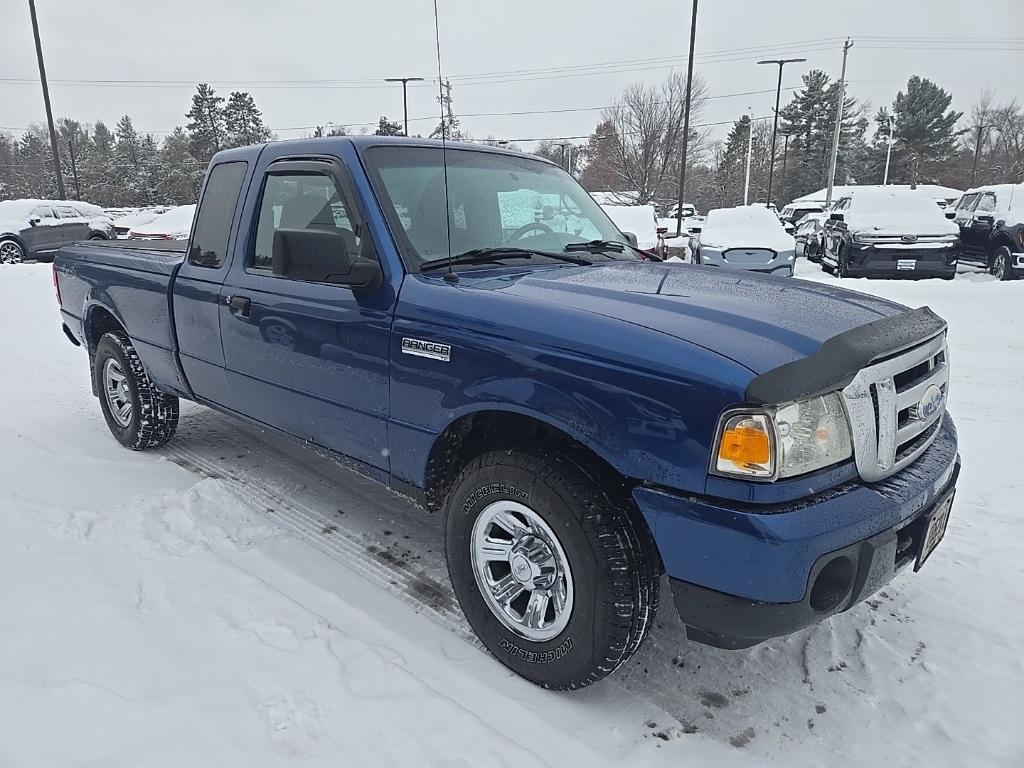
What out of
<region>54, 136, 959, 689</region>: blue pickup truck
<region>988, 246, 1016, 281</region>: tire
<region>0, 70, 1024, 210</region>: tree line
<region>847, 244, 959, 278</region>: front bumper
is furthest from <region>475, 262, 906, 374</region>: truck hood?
<region>0, 70, 1024, 210</region>: tree line

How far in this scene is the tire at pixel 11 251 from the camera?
1775 cm

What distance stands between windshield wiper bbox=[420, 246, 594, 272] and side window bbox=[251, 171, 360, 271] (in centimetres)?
36

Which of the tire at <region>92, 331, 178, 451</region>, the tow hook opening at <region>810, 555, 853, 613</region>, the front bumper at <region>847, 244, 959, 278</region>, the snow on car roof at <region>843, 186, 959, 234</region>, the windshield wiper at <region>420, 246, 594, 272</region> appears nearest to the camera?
the tow hook opening at <region>810, 555, 853, 613</region>

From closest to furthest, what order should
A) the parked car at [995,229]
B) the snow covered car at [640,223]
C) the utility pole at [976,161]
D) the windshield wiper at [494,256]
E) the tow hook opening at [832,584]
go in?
the tow hook opening at [832,584] → the windshield wiper at [494,256] → the parked car at [995,229] → the snow covered car at [640,223] → the utility pole at [976,161]

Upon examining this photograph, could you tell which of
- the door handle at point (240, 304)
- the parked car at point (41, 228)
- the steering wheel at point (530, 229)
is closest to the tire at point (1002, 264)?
the steering wheel at point (530, 229)

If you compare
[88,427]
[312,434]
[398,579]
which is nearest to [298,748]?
[398,579]

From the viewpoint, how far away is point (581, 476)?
87.4 inches

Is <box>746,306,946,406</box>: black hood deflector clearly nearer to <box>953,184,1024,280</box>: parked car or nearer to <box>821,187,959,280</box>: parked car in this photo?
<box>821,187,959,280</box>: parked car

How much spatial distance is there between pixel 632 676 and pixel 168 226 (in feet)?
53.6

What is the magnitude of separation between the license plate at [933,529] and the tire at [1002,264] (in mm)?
12933

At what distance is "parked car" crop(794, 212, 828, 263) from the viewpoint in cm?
1739

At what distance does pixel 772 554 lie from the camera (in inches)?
73.0

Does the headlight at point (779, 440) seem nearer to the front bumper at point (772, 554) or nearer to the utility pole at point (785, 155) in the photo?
the front bumper at point (772, 554)

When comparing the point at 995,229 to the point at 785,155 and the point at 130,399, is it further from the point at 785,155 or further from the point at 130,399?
the point at 785,155
